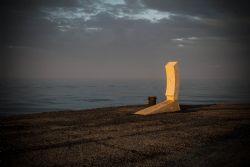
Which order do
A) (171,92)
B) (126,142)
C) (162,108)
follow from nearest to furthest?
(126,142), (162,108), (171,92)

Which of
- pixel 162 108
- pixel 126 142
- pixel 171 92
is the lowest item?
pixel 126 142

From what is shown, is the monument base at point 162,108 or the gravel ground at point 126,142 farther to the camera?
the monument base at point 162,108

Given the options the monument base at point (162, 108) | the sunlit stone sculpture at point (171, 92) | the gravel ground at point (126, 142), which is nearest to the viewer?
the gravel ground at point (126, 142)

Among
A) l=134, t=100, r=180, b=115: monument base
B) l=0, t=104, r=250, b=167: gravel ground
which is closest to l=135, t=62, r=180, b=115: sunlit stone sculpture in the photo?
l=134, t=100, r=180, b=115: monument base

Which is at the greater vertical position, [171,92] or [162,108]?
[171,92]

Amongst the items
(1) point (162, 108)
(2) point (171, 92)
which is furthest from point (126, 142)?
(2) point (171, 92)

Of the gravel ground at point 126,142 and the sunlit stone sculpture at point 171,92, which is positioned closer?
the gravel ground at point 126,142

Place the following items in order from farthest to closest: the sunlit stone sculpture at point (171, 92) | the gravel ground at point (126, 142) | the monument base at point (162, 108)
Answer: the sunlit stone sculpture at point (171, 92) < the monument base at point (162, 108) < the gravel ground at point (126, 142)

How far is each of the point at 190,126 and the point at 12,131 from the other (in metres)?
6.29

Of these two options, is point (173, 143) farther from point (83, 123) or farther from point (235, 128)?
point (83, 123)

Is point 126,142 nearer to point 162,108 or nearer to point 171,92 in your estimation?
point 162,108

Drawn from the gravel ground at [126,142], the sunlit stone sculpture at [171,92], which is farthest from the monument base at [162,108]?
the gravel ground at [126,142]

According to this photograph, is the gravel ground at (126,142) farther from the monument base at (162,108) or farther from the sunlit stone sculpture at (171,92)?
the sunlit stone sculpture at (171,92)

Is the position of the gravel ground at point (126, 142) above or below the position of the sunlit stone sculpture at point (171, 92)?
below
